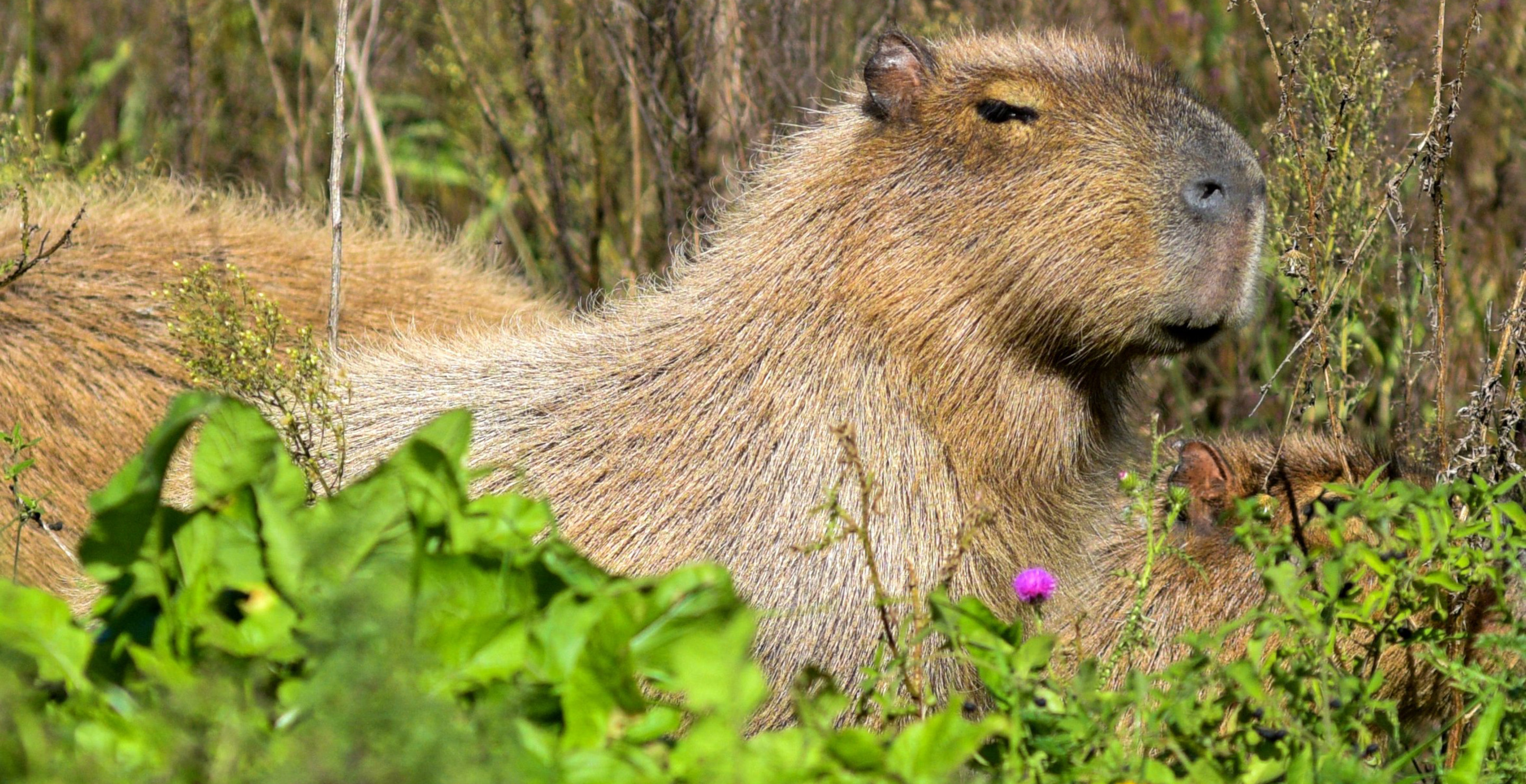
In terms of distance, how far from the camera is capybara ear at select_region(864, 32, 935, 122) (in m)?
2.79

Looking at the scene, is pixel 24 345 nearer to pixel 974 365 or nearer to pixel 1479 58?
pixel 974 365

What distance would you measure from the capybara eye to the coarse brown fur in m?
1.56

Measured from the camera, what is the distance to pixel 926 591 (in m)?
2.60

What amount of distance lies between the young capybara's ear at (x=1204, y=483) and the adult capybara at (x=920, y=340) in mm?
200

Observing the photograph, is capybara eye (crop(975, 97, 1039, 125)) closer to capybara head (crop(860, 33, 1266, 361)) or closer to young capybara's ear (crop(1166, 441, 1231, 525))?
capybara head (crop(860, 33, 1266, 361))

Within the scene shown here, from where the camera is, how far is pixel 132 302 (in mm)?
3477

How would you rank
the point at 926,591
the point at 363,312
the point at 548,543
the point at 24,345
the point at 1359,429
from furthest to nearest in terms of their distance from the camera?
the point at 1359,429 < the point at 363,312 < the point at 24,345 < the point at 926,591 < the point at 548,543

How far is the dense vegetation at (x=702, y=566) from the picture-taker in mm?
1477

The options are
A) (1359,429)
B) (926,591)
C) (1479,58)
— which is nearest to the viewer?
(926,591)

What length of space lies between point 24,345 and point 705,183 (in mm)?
2104

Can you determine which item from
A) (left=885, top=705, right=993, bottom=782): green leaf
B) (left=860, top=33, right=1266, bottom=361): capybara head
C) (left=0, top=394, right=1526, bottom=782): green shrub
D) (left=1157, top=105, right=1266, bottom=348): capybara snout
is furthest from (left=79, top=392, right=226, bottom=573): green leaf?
(left=1157, top=105, right=1266, bottom=348): capybara snout

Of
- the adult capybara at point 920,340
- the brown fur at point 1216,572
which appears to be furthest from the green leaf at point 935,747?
the brown fur at point 1216,572

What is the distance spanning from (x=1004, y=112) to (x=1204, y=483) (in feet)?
2.68

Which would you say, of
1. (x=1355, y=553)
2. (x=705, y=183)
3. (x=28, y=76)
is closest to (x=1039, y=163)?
(x=1355, y=553)
